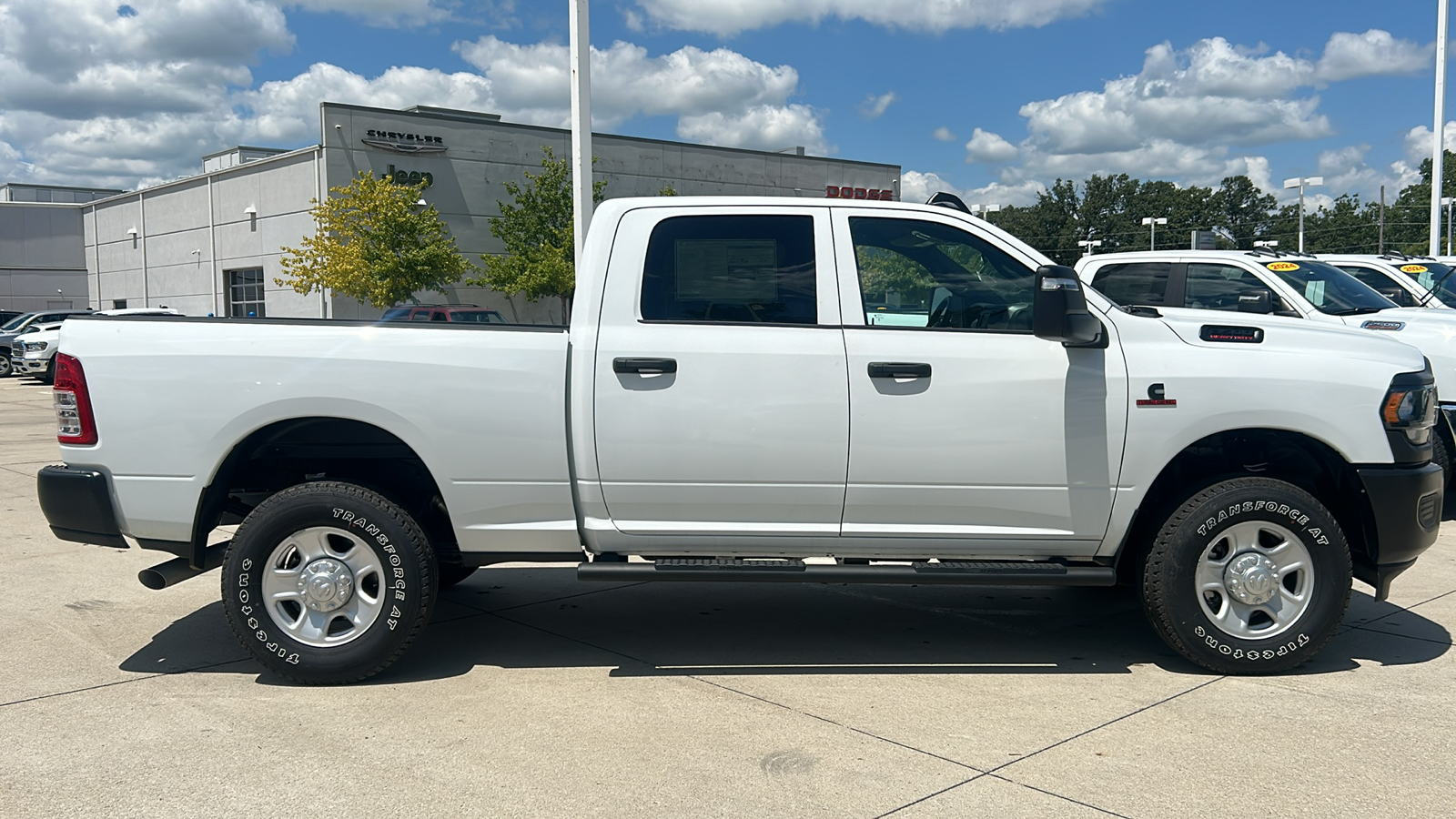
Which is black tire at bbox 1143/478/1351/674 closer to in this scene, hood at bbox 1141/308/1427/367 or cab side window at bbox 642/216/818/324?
hood at bbox 1141/308/1427/367

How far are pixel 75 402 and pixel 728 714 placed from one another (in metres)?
3.08

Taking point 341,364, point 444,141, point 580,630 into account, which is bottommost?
point 580,630

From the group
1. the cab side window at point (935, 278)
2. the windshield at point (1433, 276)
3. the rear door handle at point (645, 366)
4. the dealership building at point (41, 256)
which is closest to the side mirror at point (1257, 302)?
the windshield at point (1433, 276)

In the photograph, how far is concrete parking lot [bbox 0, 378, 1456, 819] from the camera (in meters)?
3.80

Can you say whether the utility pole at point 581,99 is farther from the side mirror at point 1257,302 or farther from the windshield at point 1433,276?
the windshield at point 1433,276

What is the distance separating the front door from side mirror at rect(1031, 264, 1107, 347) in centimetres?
13

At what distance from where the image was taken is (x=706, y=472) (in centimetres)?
490

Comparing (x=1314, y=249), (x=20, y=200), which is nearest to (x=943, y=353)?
(x=20, y=200)

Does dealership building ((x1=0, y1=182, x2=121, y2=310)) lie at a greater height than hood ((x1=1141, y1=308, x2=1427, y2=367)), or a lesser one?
greater

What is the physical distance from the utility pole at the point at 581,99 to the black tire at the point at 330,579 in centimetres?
648

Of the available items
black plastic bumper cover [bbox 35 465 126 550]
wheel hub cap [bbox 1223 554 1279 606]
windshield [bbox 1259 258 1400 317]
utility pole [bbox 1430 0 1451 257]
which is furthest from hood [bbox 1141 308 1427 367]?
utility pole [bbox 1430 0 1451 257]

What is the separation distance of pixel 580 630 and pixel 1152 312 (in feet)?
10.9

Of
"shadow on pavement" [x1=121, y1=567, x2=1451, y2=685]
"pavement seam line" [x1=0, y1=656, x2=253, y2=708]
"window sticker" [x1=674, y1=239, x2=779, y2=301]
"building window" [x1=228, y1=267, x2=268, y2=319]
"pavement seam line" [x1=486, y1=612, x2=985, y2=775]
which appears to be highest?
"building window" [x1=228, y1=267, x2=268, y2=319]

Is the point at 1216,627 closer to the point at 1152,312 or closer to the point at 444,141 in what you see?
the point at 1152,312
